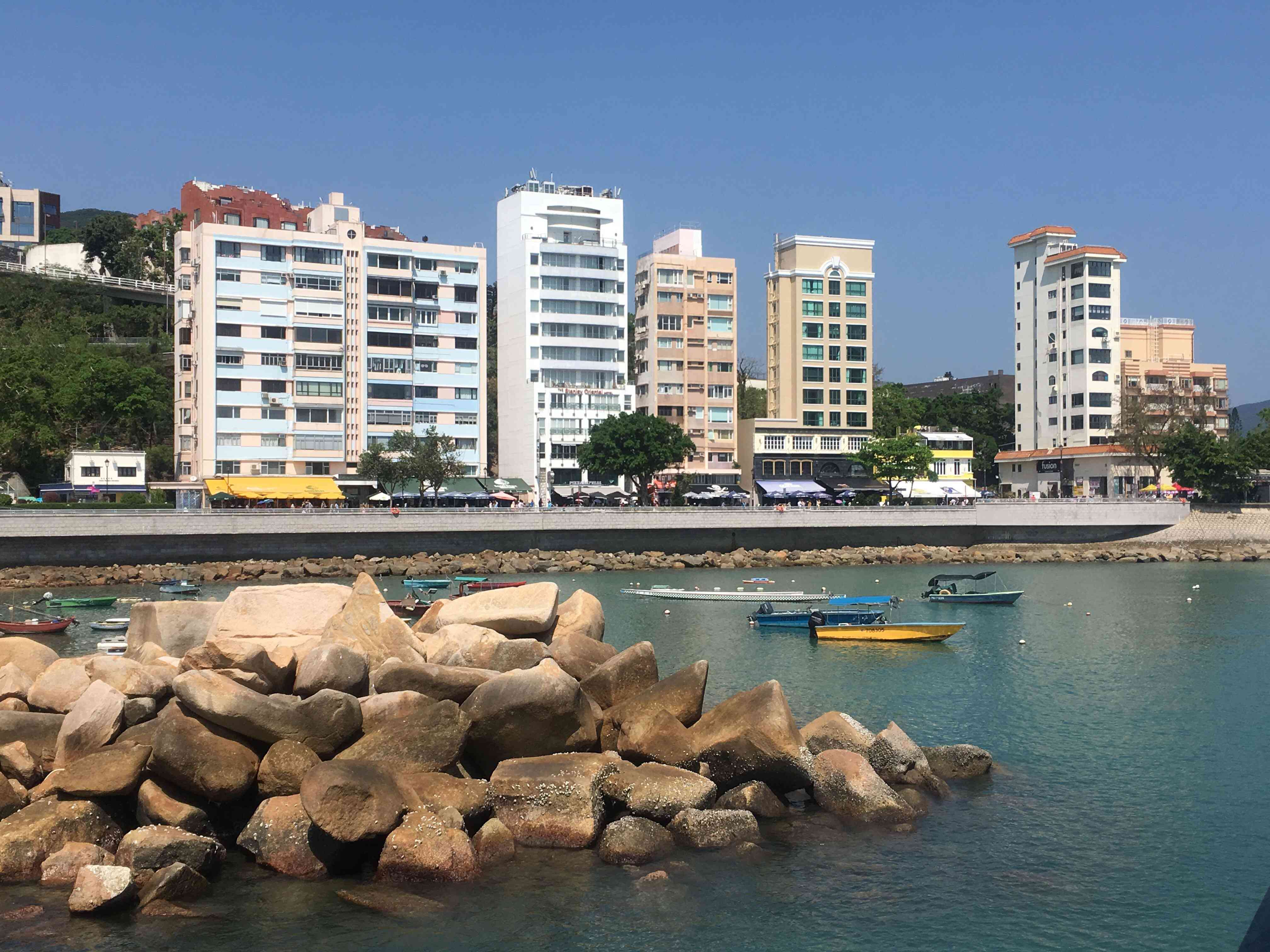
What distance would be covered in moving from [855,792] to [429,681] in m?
7.76

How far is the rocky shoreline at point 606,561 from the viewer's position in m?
62.5

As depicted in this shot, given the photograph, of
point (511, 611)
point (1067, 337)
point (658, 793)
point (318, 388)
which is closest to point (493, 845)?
point (658, 793)

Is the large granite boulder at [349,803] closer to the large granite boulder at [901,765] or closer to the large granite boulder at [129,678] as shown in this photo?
the large granite boulder at [129,678]

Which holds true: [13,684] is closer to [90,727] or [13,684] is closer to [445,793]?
[90,727]

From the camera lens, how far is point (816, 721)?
2327cm

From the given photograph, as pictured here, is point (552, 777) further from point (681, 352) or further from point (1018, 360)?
point (1018, 360)

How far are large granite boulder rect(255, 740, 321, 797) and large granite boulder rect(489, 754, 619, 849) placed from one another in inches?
119

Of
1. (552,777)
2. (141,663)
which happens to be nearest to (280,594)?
(141,663)

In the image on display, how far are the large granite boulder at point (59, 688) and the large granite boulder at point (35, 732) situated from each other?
1.65 feet

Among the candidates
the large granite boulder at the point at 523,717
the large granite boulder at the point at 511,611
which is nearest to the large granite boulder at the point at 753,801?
the large granite boulder at the point at 523,717

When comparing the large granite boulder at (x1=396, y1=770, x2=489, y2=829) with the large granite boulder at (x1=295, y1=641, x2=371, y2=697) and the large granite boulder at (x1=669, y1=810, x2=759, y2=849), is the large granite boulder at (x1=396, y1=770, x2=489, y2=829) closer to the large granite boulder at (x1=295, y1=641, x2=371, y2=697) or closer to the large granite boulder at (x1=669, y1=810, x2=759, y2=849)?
the large granite boulder at (x1=295, y1=641, x2=371, y2=697)

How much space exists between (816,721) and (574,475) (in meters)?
79.1

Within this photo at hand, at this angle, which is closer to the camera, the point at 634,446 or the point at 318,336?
the point at 634,446

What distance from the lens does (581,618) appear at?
25562mm
